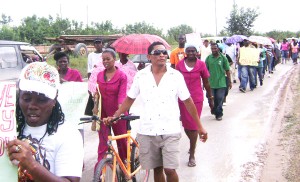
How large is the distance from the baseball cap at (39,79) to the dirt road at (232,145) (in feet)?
11.1

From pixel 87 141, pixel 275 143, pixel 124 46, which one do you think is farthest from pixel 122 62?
pixel 275 143

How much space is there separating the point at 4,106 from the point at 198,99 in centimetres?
441

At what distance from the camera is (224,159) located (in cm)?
602

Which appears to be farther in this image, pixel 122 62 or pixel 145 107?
pixel 122 62

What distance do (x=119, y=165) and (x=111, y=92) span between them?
0.98m

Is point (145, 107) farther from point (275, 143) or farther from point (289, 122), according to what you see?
point (289, 122)

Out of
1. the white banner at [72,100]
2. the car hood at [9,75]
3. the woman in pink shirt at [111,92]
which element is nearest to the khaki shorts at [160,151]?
the woman in pink shirt at [111,92]

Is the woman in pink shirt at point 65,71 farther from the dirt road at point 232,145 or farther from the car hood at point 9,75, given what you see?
the car hood at point 9,75

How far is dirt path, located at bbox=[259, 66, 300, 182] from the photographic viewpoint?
5359mm

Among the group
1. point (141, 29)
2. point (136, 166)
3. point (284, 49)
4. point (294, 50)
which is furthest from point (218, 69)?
point (141, 29)

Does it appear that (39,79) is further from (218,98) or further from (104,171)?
(218,98)

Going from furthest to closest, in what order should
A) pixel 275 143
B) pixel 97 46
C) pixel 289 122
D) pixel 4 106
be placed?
pixel 289 122 < pixel 97 46 < pixel 275 143 < pixel 4 106

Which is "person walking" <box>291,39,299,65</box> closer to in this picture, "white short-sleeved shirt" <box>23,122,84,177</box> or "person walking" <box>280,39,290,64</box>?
"person walking" <box>280,39,290,64</box>

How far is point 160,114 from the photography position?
3889mm
